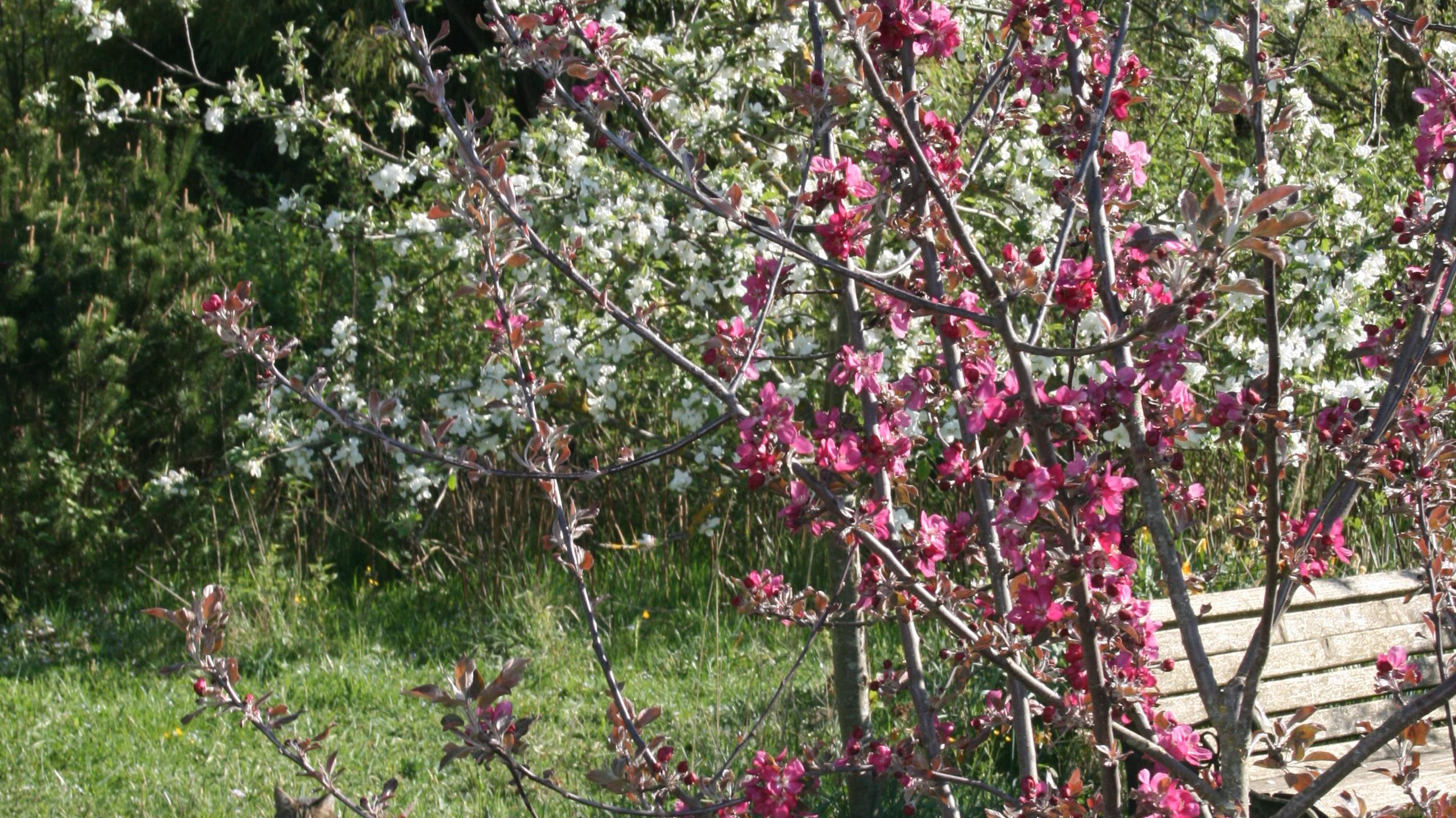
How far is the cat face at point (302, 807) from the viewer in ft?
6.74

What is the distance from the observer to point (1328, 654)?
3.26 m

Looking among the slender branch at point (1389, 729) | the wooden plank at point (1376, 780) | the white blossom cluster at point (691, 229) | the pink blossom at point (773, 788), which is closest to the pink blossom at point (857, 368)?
the pink blossom at point (773, 788)

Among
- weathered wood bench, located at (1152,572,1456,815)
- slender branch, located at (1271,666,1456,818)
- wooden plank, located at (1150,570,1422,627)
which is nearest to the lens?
slender branch, located at (1271,666,1456,818)

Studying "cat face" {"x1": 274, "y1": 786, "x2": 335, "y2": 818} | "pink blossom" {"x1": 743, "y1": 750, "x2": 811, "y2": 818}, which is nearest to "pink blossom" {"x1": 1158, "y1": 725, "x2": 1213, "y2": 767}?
"pink blossom" {"x1": 743, "y1": 750, "x2": 811, "y2": 818}

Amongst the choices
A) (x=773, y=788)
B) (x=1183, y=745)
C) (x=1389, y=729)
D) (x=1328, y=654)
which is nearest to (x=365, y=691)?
(x=773, y=788)

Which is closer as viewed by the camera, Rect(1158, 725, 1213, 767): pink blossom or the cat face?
Rect(1158, 725, 1213, 767): pink blossom

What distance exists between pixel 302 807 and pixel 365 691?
228 centimetres

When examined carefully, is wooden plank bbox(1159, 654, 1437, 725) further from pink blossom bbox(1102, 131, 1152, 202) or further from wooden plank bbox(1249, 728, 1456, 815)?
pink blossom bbox(1102, 131, 1152, 202)

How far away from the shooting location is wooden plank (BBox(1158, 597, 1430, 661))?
3045 mm

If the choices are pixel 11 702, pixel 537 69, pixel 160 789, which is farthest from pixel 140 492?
pixel 537 69

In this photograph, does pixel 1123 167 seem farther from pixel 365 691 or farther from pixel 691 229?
pixel 365 691

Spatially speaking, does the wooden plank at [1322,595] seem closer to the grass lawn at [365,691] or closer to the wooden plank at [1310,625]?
the wooden plank at [1310,625]

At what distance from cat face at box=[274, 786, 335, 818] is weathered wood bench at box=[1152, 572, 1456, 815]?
1813mm

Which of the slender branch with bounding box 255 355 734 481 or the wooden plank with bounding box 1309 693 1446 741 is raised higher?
the slender branch with bounding box 255 355 734 481
